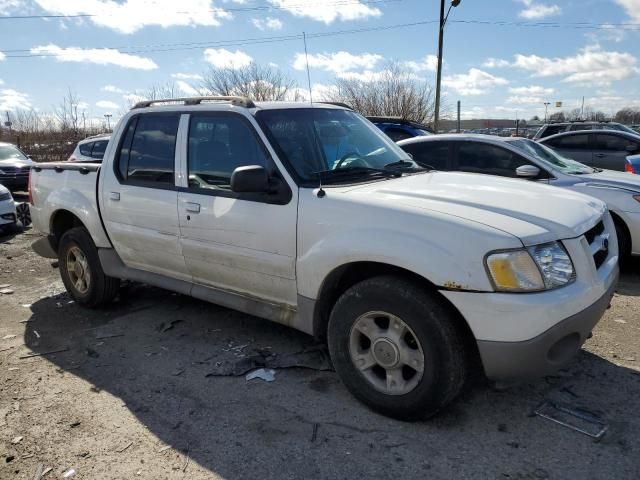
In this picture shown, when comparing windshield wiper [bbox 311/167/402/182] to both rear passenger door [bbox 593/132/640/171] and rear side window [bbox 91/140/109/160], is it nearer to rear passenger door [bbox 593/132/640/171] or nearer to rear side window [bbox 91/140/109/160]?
rear passenger door [bbox 593/132/640/171]

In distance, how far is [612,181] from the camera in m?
6.07

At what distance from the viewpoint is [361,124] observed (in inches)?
171

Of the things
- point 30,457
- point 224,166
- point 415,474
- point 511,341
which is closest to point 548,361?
point 511,341

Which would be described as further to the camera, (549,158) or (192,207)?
(549,158)

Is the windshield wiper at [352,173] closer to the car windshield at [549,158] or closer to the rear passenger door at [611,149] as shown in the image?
the car windshield at [549,158]

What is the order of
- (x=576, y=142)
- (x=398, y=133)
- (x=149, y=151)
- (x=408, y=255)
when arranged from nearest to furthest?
(x=408, y=255) → (x=149, y=151) → (x=398, y=133) → (x=576, y=142)

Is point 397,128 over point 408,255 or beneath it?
over

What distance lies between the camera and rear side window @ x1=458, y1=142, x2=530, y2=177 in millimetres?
6578

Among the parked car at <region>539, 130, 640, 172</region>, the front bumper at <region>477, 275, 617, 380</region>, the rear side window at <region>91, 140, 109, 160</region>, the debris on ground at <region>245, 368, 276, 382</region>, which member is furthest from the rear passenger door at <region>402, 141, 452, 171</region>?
the rear side window at <region>91, 140, 109, 160</region>

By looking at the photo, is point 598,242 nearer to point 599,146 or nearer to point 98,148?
point 599,146

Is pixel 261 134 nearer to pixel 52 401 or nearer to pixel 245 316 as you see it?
pixel 245 316

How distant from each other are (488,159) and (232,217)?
13.9 feet

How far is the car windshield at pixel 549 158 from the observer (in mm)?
6523

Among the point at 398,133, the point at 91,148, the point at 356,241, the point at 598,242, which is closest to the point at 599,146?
the point at 398,133
